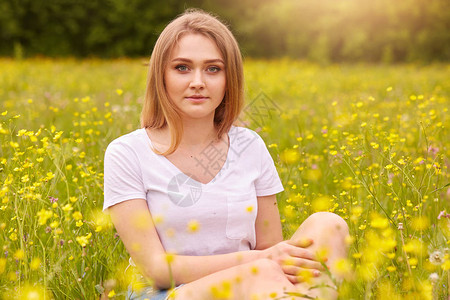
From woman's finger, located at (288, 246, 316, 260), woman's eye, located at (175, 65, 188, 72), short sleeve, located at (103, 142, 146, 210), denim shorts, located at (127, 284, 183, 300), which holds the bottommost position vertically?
denim shorts, located at (127, 284, 183, 300)

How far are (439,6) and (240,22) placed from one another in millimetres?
7139

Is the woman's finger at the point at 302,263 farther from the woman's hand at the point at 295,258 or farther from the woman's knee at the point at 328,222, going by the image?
the woman's knee at the point at 328,222

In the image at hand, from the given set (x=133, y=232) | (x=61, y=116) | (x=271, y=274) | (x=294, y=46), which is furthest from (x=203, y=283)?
(x=294, y=46)

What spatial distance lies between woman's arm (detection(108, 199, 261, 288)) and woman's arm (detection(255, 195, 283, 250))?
1.23 feet

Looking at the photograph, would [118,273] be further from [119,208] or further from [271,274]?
[271,274]

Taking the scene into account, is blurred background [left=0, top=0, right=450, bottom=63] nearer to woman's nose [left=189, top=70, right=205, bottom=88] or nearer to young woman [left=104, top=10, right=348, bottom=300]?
young woman [left=104, top=10, right=348, bottom=300]

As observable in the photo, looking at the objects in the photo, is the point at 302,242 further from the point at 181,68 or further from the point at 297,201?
the point at 181,68

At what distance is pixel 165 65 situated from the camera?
1.89 metres

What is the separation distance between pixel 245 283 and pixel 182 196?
0.43 meters

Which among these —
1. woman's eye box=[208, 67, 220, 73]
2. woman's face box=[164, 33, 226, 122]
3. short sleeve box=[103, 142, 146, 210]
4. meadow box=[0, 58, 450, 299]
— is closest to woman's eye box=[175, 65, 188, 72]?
woman's face box=[164, 33, 226, 122]

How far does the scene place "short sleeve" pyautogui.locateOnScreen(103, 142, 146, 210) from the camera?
1.72m

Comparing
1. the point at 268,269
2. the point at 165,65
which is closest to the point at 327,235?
the point at 268,269

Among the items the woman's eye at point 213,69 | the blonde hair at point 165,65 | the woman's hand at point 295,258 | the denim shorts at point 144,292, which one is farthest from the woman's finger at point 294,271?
the woman's eye at point 213,69

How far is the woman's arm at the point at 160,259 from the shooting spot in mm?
1638
